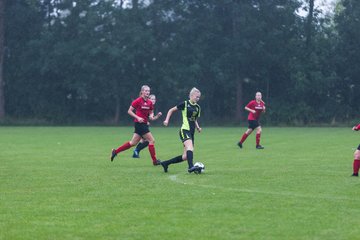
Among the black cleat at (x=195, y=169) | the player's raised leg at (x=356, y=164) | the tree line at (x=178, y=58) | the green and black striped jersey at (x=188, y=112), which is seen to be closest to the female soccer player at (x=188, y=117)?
Answer: the green and black striped jersey at (x=188, y=112)

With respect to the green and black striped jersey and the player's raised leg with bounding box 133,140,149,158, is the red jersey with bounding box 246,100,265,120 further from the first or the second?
the green and black striped jersey

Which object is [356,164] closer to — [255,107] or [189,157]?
[189,157]

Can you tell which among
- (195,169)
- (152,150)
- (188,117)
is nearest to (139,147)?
(152,150)

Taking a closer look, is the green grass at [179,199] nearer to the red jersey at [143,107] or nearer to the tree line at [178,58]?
the red jersey at [143,107]

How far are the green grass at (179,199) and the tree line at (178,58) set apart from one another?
36.8m

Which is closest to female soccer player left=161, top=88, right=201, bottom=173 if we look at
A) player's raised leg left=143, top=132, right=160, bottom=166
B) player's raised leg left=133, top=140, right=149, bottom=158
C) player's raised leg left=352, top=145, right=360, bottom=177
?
player's raised leg left=143, top=132, right=160, bottom=166

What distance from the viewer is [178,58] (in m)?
57.9

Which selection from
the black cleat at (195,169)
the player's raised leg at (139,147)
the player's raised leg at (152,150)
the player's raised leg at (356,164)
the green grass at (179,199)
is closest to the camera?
the green grass at (179,199)

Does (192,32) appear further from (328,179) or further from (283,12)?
(328,179)

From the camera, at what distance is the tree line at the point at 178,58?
183 feet

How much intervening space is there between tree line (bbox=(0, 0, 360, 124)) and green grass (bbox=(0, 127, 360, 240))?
36.8m

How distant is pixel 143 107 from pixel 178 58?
130 feet

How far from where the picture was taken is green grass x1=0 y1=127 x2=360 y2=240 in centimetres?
864

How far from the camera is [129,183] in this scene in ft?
44.7
